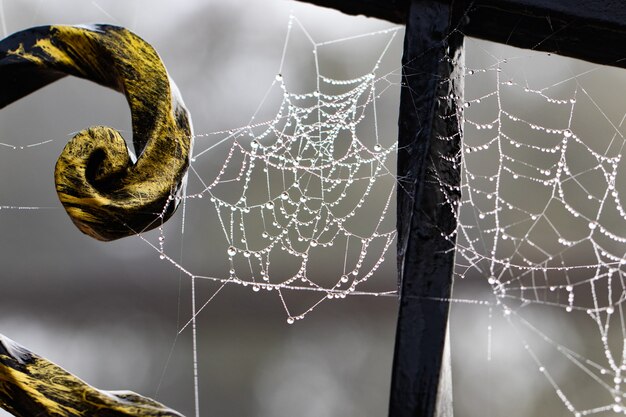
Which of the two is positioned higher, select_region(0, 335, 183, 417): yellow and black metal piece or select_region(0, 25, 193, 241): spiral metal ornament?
select_region(0, 25, 193, 241): spiral metal ornament

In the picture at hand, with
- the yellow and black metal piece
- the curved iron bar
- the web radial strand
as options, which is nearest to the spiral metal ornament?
the curved iron bar

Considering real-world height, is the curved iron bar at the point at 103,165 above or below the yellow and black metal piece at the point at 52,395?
above

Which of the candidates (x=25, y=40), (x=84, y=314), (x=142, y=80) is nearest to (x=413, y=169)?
(x=142, y=80)

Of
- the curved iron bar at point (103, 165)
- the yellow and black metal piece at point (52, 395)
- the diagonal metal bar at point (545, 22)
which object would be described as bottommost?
the yellow and black metal piece at point (52, 395)

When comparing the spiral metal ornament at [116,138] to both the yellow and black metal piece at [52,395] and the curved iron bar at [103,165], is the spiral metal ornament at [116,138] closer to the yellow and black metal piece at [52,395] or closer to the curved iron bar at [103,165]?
the curved iron bar at [103,165]

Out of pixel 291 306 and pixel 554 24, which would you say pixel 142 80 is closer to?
pixel 554 24

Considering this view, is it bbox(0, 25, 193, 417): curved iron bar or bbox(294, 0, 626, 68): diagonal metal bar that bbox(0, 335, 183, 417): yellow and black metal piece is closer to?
bbox(0, 25, 193, 417): curved iron bar

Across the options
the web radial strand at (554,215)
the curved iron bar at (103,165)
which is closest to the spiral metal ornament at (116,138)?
the curved iron bar at (103,165)
